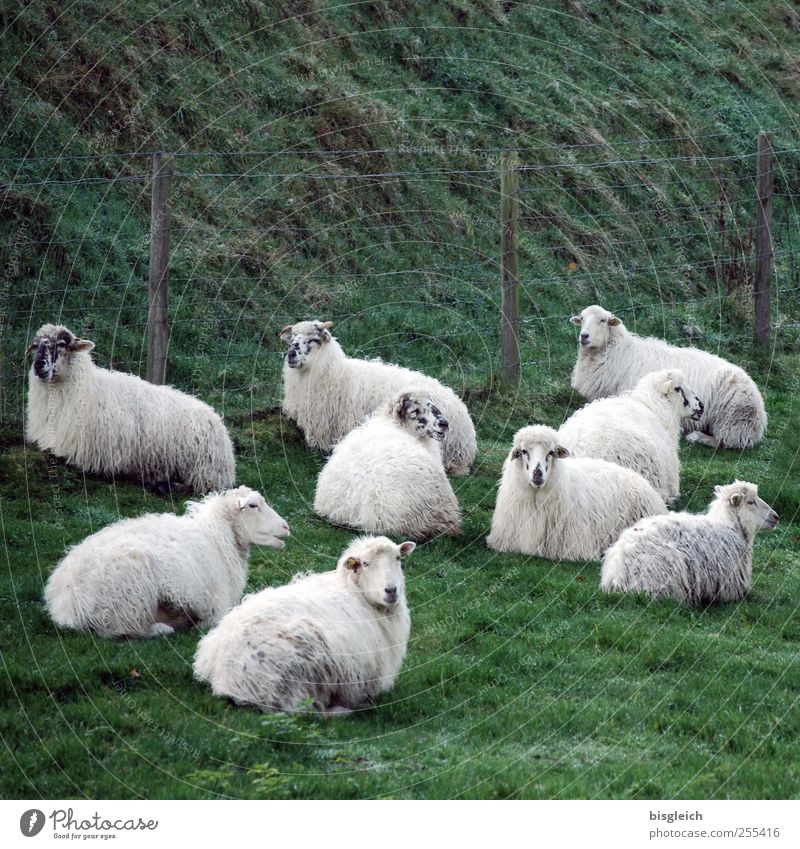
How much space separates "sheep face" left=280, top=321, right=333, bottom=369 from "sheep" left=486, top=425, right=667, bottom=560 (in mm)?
3624

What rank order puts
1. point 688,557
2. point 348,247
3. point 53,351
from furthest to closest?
point 348,247, point 53,351, point 688,557

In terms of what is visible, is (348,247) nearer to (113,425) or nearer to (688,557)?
(113,425)

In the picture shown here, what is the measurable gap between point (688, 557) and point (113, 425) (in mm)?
6040

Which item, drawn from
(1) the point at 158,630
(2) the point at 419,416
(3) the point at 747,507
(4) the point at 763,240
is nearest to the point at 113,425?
(2) the point at 419,416

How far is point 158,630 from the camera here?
31.2ft

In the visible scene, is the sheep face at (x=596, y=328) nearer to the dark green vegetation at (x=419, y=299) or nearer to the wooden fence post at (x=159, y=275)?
the dark green vegetation at (x=419, y=299)

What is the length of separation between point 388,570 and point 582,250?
14.5 metres

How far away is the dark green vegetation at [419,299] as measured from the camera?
26.3ft

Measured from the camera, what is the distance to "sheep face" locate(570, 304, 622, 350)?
59.1 ft

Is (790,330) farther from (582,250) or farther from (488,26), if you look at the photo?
(488,26)

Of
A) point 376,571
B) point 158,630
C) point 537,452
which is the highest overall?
point 537,452

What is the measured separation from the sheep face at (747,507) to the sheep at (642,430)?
2418 millimetres

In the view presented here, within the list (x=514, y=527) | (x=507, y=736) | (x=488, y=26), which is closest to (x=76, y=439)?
(x=514, y=527)

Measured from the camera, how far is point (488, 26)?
26.0 metres
